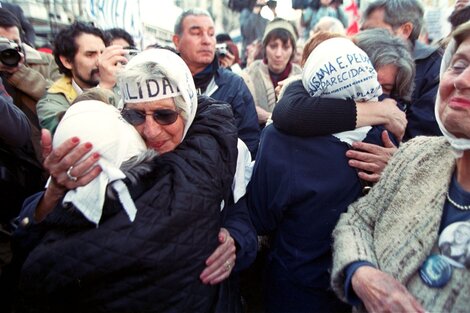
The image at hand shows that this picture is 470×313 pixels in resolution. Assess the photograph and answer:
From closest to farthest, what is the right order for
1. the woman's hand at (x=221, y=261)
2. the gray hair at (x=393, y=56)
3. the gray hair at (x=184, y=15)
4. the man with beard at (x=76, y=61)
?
the woman's hand at (x=221, y=261) < the gray hair at (x=393, y=56) < the man with beard at (x=76, y=61) < the gray hair at (x=184, y=15)

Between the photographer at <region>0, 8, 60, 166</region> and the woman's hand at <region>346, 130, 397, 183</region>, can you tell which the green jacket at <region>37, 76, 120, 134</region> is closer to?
the photographer at <region>0, 8, 60, 166</region>

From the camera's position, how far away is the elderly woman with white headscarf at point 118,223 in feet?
3.92

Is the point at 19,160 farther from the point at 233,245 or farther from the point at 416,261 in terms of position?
the point at 416,261

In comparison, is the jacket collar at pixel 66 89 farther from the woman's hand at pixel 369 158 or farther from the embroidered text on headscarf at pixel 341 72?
the woman's hand at pixel 369 158

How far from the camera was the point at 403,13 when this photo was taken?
106 inches

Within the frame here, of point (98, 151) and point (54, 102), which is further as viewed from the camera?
point (54, 102)

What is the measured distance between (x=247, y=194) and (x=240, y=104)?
139 cm

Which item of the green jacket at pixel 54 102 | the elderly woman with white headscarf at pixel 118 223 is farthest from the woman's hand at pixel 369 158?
the green jacket at pixel 54 102

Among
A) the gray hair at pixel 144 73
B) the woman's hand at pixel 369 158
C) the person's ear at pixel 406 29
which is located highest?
the gray hair at pixel 144 73

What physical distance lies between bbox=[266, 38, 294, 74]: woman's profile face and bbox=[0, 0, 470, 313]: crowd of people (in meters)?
2.20

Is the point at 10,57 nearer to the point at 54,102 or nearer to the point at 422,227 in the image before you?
the point at 54,102

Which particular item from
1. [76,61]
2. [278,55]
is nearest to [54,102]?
[76,61]

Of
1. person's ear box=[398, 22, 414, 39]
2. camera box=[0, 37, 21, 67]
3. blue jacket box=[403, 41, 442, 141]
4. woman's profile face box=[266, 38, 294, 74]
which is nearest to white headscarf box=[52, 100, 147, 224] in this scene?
camera box=[0, 37, 21, 67]

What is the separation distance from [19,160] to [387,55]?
1.97 metres
